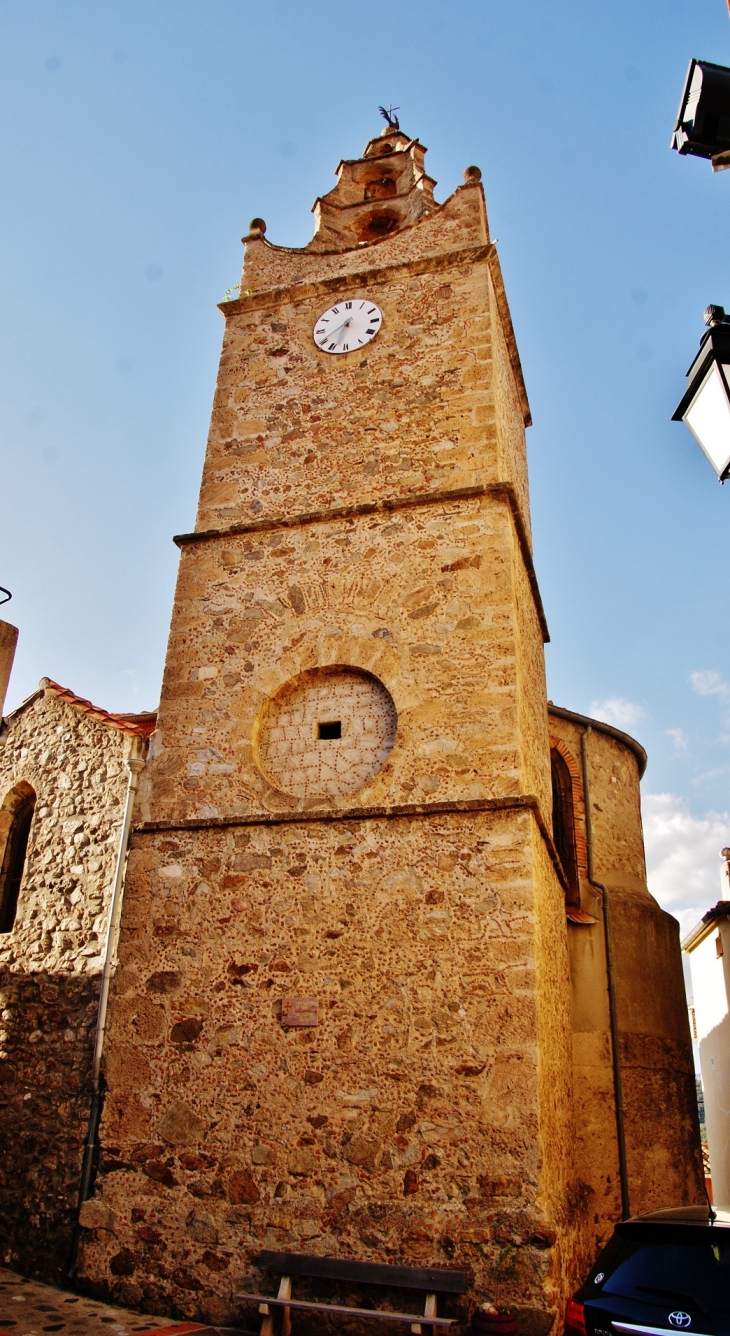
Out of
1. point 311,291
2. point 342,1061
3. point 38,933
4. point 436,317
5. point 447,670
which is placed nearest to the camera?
point 342,1061

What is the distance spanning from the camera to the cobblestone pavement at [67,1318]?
618 cm

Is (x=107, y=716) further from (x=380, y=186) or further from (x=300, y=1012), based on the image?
(x=380, y=186)

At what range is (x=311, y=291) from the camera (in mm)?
10758

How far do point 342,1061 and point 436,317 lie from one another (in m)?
7.27

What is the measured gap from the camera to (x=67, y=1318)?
6418mm

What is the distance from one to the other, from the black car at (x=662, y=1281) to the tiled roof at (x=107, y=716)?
573cm

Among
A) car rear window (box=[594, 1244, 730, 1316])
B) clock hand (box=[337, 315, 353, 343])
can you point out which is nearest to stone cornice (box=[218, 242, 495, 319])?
clock hand (box=[337, 315, 353, 343])

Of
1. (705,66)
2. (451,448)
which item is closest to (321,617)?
(451,448)

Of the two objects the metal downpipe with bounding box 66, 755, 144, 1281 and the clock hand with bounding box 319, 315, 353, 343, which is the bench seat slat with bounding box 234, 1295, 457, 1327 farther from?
the clock hand with bounding box 319, 315, 353, 343

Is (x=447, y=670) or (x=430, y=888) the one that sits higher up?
(x=447, y=670)

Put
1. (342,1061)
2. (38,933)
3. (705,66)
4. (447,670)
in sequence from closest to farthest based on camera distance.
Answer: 1. (705,66)
2. (342,1061)
3. (447,670)
4. (38,933)

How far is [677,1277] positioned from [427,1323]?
218 centimetres

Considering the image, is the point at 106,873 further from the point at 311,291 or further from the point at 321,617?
the point at 311,291

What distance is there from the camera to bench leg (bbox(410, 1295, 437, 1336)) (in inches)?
233
